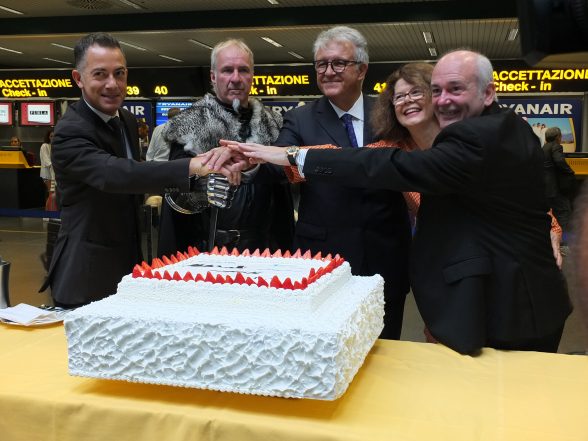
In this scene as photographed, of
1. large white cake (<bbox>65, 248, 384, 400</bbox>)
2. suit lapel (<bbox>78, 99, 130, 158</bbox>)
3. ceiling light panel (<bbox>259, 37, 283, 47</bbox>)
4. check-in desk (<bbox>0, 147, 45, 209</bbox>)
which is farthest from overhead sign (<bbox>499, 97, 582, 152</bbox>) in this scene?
check-in desk (<bbox>0, 147, 45, 209</bbox>)

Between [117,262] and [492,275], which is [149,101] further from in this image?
[492,275]

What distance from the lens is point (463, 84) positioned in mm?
1884

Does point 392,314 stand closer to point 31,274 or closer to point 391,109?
point 391,109

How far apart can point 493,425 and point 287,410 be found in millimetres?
438

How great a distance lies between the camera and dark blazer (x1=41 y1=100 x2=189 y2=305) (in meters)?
2.19

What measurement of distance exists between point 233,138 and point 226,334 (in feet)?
5.02

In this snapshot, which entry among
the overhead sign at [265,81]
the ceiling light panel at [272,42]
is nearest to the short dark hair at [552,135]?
the overhead sign at [265,81]

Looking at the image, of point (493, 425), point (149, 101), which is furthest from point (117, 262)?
point (149, 101)

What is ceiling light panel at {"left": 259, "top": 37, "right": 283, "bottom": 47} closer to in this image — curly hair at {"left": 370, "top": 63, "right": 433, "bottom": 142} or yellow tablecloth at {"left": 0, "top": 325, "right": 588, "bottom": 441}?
curly hair at {"left": 370, "top": 63, "right": 433, "bottom": 142}

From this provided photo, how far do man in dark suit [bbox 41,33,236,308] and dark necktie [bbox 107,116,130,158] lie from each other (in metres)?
0.04

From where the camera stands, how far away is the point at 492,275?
1.76 meters

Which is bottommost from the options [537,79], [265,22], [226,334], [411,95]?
[226,334]

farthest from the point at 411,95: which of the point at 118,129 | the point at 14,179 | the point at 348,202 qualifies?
the point at 14,179

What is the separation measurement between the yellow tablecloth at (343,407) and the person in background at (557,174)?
318 inches
